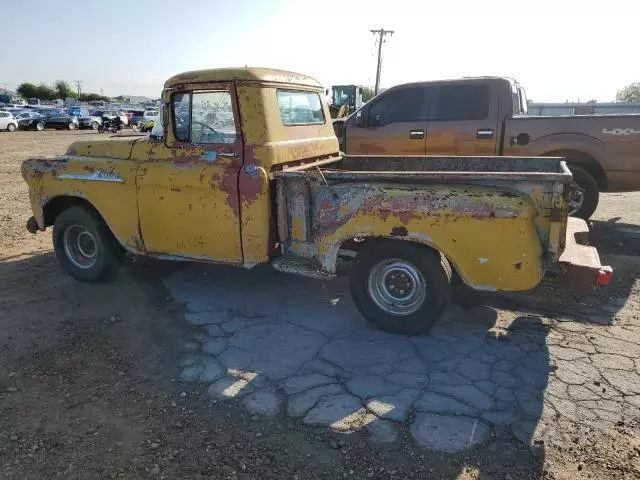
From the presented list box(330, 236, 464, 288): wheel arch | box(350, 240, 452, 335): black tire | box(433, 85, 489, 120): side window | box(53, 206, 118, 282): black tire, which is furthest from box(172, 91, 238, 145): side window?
box(433, 85, 489, 120): side window

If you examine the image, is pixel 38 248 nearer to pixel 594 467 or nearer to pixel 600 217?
pixel 594 467

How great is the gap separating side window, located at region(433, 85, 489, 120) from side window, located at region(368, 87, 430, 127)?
256mm

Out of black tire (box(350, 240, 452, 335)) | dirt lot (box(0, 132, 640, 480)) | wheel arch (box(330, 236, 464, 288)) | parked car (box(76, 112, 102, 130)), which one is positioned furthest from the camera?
parked car (box(76, 112, 102, 130))

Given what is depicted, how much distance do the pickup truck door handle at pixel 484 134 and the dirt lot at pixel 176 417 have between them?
3.02 m

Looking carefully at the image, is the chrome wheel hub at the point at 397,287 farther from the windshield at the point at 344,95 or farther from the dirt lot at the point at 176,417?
Result: the windshield at the point at 344,95

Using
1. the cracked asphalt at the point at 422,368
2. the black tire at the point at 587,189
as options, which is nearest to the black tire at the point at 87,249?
the cracked asphalt at the point at 422,368

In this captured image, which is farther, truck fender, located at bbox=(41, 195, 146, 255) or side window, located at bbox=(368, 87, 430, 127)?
side window, located at bbox=(368, 87, 430, 127)

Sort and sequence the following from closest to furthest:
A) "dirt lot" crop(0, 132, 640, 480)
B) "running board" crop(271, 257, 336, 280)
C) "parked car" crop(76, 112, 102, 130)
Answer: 1. "dirt lot" crop(0, 132, 640, 480)
2. "running board" crop(271, 257, 336, 280)
3. "parked car" crop(76, 112, 102, 130)

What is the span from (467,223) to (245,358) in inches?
74.3

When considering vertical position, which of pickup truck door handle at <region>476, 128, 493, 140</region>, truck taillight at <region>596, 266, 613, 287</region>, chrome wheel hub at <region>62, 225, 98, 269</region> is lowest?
chrome wheel hub at <region>62, 225, 98, 269</region>

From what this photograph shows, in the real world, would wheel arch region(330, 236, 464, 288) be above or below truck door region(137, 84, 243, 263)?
below

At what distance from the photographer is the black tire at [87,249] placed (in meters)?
5.00

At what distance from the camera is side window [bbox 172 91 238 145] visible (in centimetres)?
423

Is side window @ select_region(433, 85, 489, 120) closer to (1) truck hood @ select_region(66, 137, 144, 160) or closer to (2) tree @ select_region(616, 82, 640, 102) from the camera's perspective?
(1) truck hood @ select_region(66, 137, 144, 160)
